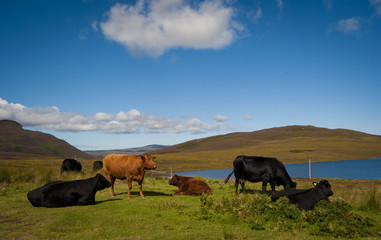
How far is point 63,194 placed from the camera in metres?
9.91

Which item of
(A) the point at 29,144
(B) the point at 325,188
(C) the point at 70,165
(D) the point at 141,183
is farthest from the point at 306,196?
(A) the point at 29,144

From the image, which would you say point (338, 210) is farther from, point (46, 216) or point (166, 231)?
point (46, 216)

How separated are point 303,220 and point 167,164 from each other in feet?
195

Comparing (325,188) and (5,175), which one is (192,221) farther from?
(5,175)

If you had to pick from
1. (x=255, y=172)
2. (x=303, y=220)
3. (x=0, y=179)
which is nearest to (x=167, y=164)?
(x=0, y=179)

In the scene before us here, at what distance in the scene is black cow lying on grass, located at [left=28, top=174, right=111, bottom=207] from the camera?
9.67m

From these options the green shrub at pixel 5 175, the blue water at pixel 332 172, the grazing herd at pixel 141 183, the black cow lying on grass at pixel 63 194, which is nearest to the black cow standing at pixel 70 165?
the green shrub at pixel 5 175

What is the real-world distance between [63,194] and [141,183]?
2775 millimetres

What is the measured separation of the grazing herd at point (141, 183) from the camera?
8780mm

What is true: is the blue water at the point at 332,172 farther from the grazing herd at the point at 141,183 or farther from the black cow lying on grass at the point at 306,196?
the black cow lying on grass at the point at 306,196

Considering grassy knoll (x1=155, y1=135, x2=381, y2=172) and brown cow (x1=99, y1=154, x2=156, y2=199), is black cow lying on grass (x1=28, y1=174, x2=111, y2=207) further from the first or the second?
grassy knoll (x1=155, y1=135, x2=381, y2=172)

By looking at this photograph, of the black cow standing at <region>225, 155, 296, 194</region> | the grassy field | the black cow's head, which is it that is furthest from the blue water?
the grassy field

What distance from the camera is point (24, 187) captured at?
14.2m

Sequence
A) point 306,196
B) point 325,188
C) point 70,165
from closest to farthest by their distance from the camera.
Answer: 1. point 306,196
2. point 325,188
3. point 70,165
